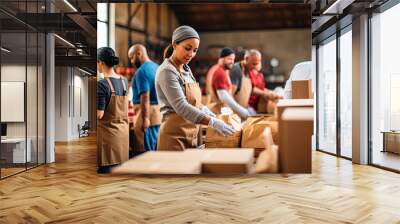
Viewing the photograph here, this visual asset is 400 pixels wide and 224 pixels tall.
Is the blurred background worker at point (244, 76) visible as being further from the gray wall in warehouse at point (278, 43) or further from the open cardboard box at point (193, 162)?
the open cardboard box at point (193, 162)

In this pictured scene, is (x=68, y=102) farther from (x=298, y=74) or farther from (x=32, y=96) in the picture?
(x=298, y=74)

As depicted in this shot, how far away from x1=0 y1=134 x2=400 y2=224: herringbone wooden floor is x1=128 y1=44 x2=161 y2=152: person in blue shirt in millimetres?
715

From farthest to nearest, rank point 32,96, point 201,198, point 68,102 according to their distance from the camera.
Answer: point 68,102 < point 32,96 < point 201,198

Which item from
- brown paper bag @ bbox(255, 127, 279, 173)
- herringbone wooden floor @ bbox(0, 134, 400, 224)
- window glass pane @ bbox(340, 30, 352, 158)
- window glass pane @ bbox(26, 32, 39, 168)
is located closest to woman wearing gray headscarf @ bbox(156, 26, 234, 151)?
brown paper bag @ bbox(255, 127, 279, 173)

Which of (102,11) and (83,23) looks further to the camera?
(83,23)

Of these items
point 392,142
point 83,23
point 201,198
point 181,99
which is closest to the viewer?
point 201,198

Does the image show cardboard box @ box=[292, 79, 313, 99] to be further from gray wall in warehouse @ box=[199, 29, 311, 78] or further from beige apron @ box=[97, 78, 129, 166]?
beige apron @ box=[97, 78, 129, 166]

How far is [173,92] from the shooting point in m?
4.71

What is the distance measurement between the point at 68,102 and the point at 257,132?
158 inches

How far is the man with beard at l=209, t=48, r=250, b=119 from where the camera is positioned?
4.78 metres

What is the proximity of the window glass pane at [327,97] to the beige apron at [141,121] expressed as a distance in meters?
4.31

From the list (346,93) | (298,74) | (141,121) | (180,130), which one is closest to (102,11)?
(141,121)

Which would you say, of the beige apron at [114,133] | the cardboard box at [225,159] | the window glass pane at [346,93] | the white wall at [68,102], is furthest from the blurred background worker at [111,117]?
the window glass pane at [346,93]

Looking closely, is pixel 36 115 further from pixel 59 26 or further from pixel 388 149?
pixel 388 149
